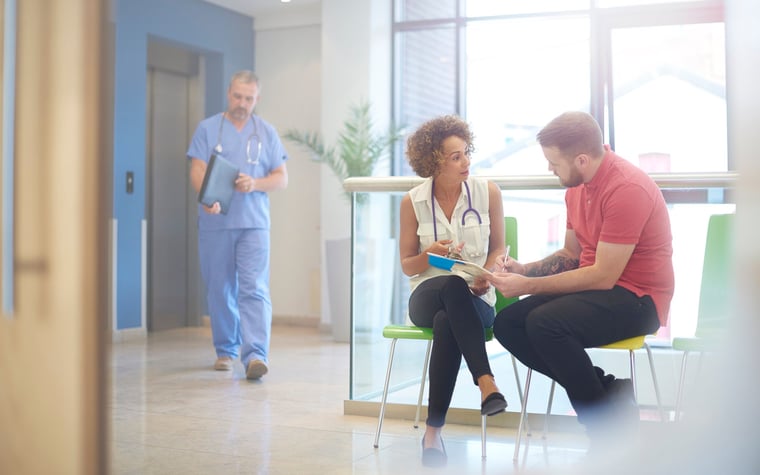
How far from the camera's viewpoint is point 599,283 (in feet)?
8.58

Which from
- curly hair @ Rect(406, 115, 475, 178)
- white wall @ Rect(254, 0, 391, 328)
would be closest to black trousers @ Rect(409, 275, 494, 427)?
curly hair @ Rect(406, 115, 475, 178)

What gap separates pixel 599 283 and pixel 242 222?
2429mm

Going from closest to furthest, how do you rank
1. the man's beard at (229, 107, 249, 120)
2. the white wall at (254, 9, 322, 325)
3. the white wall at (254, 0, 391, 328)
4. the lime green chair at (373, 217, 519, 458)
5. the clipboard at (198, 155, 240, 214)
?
the lime green chair at (373, 217, 519, 458), the clipboard at (198, 155, 240, 214), the man's beard at (229, 107, 249, 120), the white wall at (254, 0, 391, 328), the white wall at (254, 9, 322, 325)

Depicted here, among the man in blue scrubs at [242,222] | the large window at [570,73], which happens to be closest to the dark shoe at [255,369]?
the man in blue scrubs at [242,222]

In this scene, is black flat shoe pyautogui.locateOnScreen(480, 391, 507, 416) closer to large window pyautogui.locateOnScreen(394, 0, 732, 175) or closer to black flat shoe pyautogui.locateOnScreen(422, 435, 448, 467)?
black flat shoe pyautogui.locateOnScreen(422, 435, 448, 467)

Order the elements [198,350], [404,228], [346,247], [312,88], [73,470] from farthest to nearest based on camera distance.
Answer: [312,88] → [346,247] → [198,350] → [404,228] → [73,470]

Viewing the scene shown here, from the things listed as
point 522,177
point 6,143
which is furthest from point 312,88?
point 6,143

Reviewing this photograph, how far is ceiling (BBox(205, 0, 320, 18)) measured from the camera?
7.24 metres

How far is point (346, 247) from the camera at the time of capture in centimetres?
646

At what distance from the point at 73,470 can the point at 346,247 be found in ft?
16.8

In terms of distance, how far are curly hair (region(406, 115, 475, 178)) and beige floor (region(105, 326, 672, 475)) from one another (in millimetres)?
986

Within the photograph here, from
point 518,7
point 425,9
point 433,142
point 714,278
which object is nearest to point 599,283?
point 714,278

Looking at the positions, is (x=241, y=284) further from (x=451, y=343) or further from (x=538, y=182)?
(x=451, y=343)

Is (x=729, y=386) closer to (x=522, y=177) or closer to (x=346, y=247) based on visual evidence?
(x=522, y=177)
